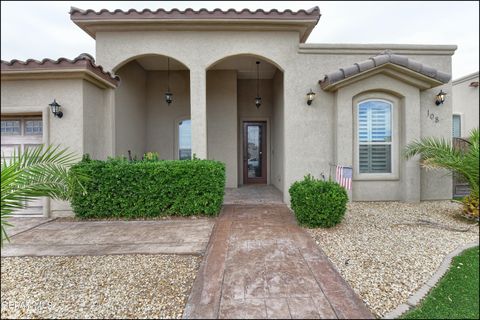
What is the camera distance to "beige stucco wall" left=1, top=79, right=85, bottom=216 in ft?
16.9

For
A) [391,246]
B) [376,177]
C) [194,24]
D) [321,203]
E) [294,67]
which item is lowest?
[391,246]

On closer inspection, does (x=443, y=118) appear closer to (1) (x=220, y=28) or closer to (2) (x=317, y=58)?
(2) (x=317, y=58)

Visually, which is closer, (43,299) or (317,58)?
(43,299)

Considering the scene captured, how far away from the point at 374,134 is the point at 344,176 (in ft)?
5.33

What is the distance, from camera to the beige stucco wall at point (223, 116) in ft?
30.4

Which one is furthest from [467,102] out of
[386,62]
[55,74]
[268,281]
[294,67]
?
[55,74]

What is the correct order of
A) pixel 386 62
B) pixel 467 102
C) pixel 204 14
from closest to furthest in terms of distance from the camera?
pixel 386 62
pixel 204 14
pixel 467 102

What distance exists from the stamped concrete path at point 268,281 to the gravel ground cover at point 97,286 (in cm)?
28

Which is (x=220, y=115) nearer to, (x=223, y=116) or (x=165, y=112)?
(x=223, y=116)

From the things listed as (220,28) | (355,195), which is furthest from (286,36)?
(355,195)

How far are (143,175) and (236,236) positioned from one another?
2.54 meters

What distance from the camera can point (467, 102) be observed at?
10.2 metres

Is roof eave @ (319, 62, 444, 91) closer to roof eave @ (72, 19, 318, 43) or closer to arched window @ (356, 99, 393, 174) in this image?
arched window @ (356, 99, 393, 174)

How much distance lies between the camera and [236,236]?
4.36 m
